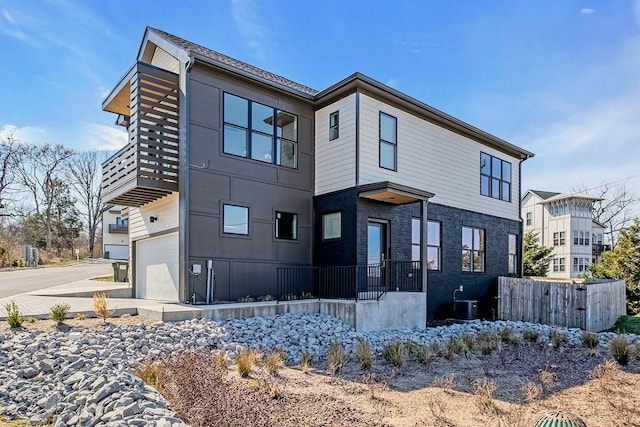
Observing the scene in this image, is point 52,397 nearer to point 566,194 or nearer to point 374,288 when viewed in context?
point 374,288

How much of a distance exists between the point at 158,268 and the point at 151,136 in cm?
385

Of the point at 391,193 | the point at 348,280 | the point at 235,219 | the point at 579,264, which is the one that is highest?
the point at 391,193

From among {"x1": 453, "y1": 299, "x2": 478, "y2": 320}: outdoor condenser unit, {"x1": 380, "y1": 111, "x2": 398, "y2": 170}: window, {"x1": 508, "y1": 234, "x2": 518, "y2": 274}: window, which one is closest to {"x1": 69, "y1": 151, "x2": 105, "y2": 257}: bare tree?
{"x1": 380, "y1": 111, "x2": 398, "y2": 170}: window

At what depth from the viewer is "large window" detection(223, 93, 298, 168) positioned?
11.2 meters

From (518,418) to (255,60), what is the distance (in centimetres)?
1323

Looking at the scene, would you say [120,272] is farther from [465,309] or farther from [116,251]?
[116,251]

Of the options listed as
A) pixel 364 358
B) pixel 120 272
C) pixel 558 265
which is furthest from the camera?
pixel 558 265

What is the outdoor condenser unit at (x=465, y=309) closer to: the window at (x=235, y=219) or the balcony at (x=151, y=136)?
the window at (x=235, y=219)

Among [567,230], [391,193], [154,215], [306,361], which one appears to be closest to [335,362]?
[306,361]

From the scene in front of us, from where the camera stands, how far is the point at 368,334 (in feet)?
31.8

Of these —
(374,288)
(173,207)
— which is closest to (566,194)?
(374,288)

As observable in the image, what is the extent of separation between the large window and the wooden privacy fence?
8.69 meters

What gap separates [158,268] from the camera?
38.9 feet

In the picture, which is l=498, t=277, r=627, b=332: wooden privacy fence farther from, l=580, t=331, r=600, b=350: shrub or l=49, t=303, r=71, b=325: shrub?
l=49, t=303, r=71, b=325: shrub
